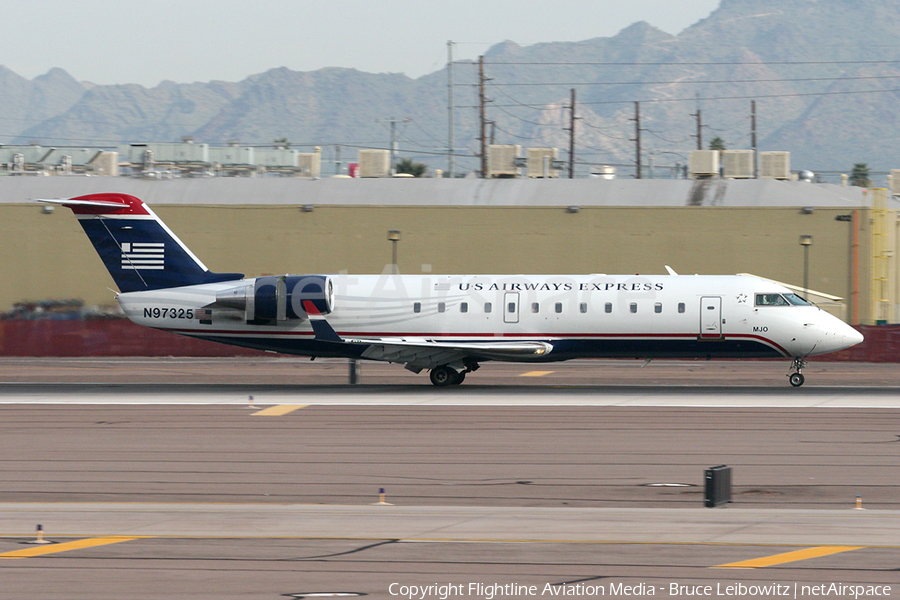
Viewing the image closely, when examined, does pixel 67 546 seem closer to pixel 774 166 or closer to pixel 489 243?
pixel 489 243

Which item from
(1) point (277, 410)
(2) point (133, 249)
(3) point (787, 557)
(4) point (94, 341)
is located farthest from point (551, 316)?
(4) point (94, 341)

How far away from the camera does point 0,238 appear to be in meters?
51.3

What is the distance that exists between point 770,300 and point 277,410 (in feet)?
46.9

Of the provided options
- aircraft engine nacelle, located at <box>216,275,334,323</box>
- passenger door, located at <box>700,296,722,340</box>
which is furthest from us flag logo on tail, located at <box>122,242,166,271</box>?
passenger door, located at <box>700,296,722,340</box>

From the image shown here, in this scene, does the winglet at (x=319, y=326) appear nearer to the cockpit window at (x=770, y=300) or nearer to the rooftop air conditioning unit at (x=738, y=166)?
the cockpit window at (x=770, y=300)

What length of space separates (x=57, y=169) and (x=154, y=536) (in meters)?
55.8

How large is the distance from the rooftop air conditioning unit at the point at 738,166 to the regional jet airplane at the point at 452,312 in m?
27.8

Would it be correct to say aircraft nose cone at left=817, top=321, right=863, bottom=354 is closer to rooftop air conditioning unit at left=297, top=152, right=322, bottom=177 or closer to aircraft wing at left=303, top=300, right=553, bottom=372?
aircraft wing at left=303, top=300, right=553, bottom=372

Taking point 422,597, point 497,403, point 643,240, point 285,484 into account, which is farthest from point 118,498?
point 643,240

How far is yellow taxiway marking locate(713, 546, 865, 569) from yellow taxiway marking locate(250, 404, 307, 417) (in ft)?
49.0

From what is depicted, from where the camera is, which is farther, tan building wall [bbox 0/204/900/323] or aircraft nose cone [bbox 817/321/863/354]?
tan building wall [bbox 0/204/900/323]

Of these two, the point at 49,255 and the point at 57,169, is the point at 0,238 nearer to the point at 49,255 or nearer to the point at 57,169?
the point at 49,255

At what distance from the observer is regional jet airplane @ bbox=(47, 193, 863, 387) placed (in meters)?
29.4

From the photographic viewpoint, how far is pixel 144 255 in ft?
100
